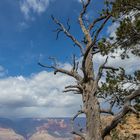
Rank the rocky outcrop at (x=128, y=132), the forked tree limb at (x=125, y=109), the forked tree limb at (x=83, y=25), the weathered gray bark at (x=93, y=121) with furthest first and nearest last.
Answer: the rocky outcrop at (x=128, y=132) → the forked tree limb at (x=83, y=25) → the weathered gray bark at (x=93, y=121) → the forked tree limb at (x=125, y=109)

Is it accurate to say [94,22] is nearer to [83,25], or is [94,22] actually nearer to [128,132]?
[83,25]

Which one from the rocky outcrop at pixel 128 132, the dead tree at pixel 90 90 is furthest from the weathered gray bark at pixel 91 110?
the rocky outcrop at pixel 128 132

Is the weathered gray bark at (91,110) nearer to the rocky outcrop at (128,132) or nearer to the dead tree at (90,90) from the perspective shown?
the dead tree at (90,90)

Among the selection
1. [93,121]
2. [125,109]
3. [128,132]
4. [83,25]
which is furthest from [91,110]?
[128,132]

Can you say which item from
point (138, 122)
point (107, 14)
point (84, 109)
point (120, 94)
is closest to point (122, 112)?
point (84, 109)

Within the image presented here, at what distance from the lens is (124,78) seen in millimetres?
21219

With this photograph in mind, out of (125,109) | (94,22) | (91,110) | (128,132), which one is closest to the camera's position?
(125,109)

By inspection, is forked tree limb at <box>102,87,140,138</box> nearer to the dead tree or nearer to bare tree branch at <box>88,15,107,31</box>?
the dead tree

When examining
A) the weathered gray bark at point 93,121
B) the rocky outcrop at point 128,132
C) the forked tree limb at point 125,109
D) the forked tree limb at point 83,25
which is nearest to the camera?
the forked tree limb at point 125,109

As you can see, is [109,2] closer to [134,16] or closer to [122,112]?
[134,16]

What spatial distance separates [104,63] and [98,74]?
2.55 ft

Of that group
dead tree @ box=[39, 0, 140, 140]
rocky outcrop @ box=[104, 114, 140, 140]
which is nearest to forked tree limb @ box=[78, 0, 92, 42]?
dead tree @ box=[39, 0, 140, 140]

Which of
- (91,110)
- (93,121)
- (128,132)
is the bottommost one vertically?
(93,121)

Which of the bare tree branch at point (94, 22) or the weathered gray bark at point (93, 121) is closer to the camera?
the weathered gray bark at point (93, 121)
